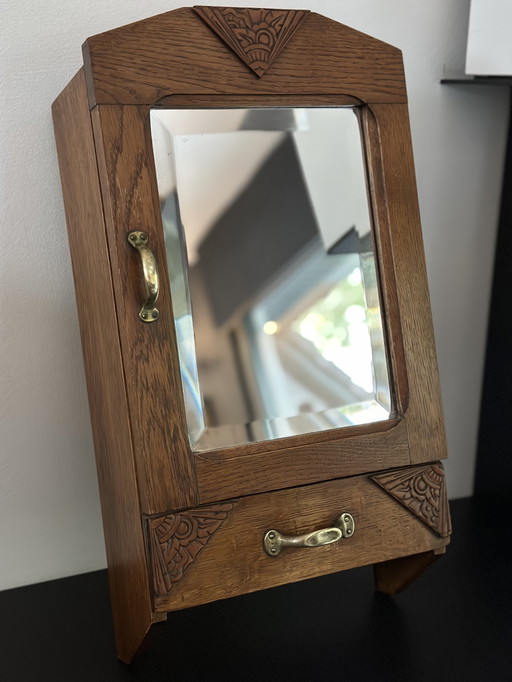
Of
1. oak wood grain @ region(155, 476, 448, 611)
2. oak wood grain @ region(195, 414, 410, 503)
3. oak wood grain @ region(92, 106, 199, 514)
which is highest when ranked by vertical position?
oak wood grain @ region(92, 106, 199, 514)

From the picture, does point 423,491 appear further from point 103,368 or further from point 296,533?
point 103,368

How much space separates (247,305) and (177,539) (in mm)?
307

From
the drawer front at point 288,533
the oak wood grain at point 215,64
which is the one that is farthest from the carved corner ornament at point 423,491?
the oak wood grain at point 215,64

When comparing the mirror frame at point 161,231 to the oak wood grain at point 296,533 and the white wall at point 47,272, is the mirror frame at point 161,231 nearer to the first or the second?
the oak wood grain at point 296,533

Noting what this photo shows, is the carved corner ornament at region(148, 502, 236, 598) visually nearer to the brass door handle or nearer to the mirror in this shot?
the mirror

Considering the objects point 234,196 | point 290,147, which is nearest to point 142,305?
point 234,196

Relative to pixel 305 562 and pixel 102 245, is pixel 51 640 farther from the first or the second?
pixel 102 245

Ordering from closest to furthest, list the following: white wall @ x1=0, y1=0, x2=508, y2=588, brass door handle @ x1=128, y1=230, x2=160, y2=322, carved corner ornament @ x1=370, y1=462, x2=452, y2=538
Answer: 1. brass door handle @ x1=128, y1=230, x2=160, y2=322
2. carved corner ornament @ x1=370, y1=462, x2=452, y2=538
3. white wall @ x1=0, y1=0, x2=508, y2=588

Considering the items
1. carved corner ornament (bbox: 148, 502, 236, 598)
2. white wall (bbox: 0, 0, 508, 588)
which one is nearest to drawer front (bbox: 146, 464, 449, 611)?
carved corner ornament (bbox: 148, 502, 236, 598)

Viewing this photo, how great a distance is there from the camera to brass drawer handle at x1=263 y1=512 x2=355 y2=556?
100 cm

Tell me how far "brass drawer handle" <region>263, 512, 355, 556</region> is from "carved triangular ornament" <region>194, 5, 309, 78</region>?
0.58 m

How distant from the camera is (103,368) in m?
1.04

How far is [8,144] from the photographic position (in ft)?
3.95

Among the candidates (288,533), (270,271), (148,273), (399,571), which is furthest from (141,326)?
(399,571)
